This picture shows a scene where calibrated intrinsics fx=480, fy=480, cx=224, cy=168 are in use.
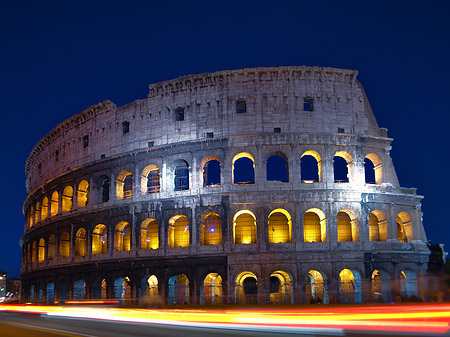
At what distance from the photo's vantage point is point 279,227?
34.7 m

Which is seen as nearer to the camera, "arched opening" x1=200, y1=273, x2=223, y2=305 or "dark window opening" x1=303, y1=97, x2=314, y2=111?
"arched opening" x1=200, y1=273, x2=223, y2=305

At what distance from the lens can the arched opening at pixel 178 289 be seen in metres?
33.7

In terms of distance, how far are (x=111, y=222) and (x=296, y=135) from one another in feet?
52.2

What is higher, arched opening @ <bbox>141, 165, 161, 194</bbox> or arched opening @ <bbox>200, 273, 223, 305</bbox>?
arched opening @ <bbox>141, 165, 161, 194</bbox>

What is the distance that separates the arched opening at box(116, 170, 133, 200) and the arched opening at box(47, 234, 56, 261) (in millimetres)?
9691

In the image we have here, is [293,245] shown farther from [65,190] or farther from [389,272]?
[65,190]

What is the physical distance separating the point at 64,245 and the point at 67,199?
13.8 ft

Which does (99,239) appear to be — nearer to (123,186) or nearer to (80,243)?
(80,243)

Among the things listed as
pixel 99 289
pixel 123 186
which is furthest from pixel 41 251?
pixel 123 186

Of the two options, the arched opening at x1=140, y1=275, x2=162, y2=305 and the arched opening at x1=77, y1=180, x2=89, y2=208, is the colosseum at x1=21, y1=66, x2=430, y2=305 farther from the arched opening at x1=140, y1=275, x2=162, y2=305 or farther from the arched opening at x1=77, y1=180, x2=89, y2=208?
the arched opening at x1=77, y1=180, x2=89, y2=208

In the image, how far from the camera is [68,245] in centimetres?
4381

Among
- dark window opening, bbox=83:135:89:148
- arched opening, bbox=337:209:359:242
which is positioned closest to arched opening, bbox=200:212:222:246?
arched opening, bbox=337:209:359:242

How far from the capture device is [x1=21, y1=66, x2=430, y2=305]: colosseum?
3234cm

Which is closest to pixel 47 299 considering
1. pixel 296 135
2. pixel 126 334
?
pixel 296 135
